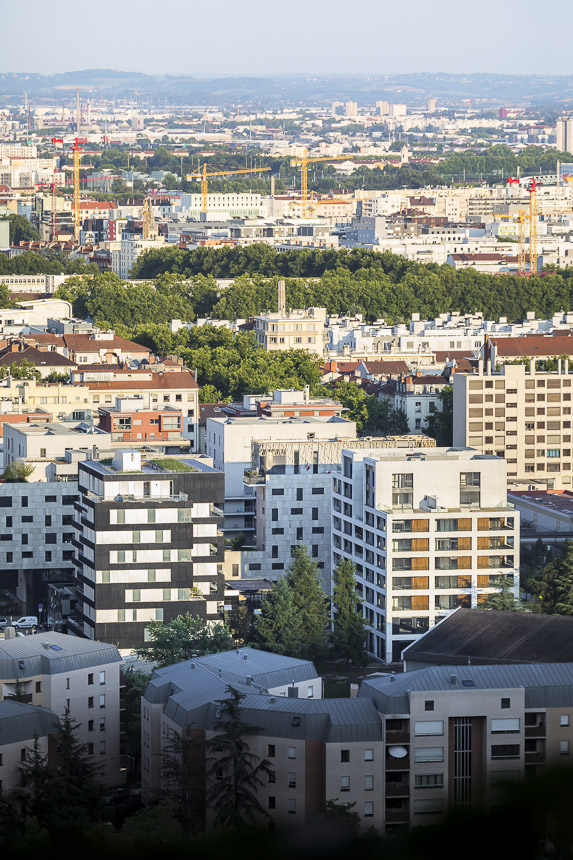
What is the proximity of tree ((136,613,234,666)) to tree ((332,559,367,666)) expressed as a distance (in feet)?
9.13

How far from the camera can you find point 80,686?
60.1 ft

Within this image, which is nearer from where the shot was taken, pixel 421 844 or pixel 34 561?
pixel 421 844

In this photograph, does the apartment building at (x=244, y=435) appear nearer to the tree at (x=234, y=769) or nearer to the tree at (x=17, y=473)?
the tree at (x=17, y=473)

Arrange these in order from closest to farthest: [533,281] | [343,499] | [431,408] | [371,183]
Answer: [343,499]
[431,408]
[533,281]
[371,183]

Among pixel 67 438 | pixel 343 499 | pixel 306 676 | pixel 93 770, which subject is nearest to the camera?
pixel 93 770

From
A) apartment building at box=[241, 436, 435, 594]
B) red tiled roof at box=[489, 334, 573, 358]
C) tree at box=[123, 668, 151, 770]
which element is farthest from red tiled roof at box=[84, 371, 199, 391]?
tree at box=[123, 668, 151, 770]

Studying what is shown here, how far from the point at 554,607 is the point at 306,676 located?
23.8ft

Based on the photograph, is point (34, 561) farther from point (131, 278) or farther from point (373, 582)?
point (131, 278)

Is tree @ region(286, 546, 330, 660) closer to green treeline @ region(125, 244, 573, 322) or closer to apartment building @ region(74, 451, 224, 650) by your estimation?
apartment building @ region(74, 451, 224, 650)

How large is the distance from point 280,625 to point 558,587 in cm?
469

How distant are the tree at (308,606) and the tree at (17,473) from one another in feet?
21.9

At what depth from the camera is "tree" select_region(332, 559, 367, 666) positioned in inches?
937

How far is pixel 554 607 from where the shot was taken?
24375mm

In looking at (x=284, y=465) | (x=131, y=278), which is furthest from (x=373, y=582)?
A: (x=131, y=278)
